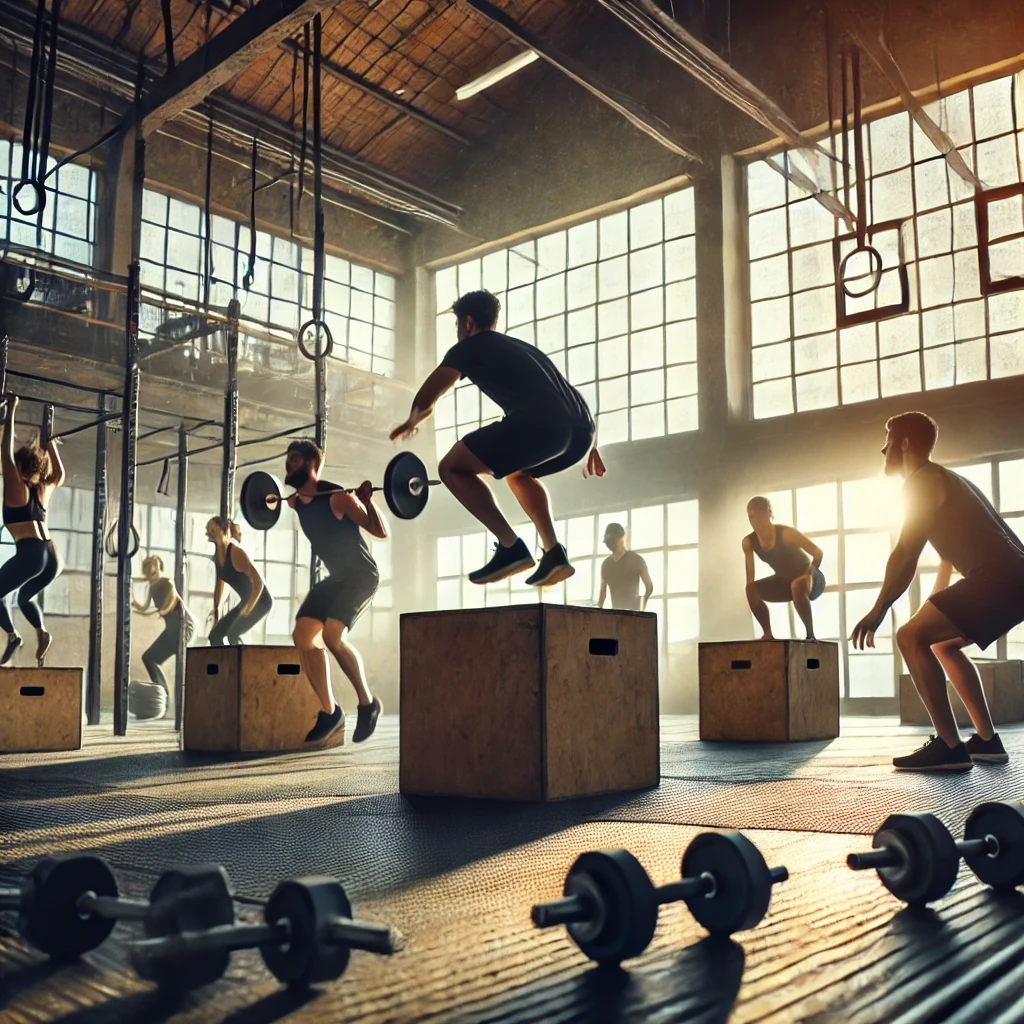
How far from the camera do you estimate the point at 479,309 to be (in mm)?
3902

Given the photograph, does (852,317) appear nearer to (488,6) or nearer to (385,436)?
(488,6)

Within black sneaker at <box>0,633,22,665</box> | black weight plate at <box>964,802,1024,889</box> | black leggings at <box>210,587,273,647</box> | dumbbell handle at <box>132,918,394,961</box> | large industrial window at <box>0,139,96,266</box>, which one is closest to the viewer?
dumbbell handle at <box>132,918,394,961</box>

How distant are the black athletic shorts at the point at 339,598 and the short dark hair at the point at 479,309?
2.01 metres

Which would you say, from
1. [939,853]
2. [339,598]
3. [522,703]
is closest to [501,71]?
[339,598]

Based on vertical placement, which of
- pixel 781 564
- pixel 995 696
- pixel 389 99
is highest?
pixel 389 99

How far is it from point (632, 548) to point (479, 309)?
9414 millimetres

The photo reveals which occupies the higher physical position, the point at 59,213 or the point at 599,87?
the point at 599,87

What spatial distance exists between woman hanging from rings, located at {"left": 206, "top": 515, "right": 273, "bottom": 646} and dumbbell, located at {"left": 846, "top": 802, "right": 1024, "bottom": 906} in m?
6.48

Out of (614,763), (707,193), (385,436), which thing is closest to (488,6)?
(707,193)

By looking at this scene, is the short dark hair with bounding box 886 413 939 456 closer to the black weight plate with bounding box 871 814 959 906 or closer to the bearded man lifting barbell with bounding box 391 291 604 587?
the bearded man lifting barbell with bounding box 391 291 604 587

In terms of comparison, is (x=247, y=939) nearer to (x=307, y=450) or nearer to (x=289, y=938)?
(x=289, y=938)

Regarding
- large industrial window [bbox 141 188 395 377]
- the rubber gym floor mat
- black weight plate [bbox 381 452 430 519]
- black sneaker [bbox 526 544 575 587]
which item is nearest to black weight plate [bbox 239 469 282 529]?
black weight plate [bbox 381 452 430 519]

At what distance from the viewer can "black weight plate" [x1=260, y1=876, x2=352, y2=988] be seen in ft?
3.87

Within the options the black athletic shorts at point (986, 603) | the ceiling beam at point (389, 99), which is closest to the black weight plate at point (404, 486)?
the black athletic shorts at point (986, 603)
